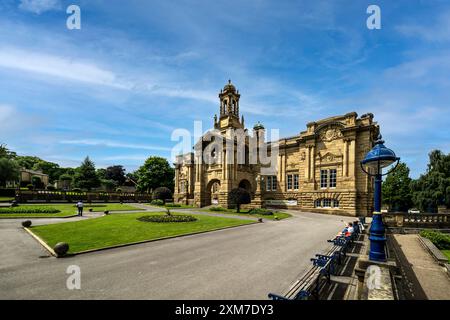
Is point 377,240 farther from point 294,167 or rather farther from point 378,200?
point 294,167

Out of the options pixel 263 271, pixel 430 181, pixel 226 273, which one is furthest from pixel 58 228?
pixel 430 181

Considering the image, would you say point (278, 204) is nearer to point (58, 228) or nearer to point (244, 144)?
point (244, 144)

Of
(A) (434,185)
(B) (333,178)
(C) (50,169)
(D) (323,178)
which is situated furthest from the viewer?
(C) (50,169)

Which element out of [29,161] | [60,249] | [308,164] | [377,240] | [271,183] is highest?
[29,161]

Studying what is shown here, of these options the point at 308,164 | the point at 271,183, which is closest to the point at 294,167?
the point at 308,164

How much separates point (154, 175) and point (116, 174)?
141 ft

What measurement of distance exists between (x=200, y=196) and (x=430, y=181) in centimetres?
3919

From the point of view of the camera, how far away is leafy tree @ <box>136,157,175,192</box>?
63906mm

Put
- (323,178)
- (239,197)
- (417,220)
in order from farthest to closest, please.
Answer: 1. (323,178)
2. (239,197)
3. (417,220)

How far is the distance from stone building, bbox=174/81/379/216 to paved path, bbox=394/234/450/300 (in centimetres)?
1900

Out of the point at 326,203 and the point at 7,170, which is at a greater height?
the point at 7,170

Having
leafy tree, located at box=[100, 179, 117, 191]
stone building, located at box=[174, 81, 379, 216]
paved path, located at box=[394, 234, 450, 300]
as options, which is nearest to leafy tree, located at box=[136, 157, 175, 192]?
stone building, located at box=[174, 81, 379, 216]

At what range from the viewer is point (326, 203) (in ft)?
112
